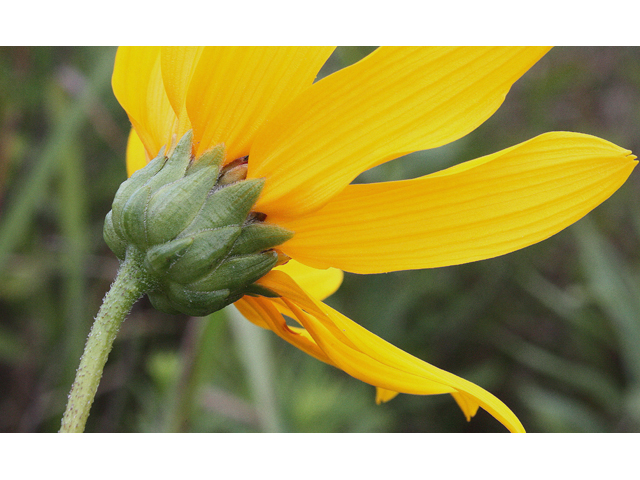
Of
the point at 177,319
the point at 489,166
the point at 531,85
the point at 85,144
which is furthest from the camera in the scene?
the point at 531,85

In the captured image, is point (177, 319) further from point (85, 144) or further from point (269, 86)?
point (269, 86)

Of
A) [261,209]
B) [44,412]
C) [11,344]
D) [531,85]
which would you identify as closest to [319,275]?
[261,209]

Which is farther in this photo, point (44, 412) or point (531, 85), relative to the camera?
point (531, 85)

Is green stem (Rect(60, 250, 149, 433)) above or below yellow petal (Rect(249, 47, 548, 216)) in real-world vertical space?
below

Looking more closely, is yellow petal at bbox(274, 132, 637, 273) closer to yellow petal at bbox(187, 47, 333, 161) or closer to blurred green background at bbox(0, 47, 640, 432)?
yellow petal at bbox(187, 47, 333, 161)

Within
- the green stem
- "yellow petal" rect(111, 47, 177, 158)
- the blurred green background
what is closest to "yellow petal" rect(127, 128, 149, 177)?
"yellow petal" rect(111, 47, 177, 158)

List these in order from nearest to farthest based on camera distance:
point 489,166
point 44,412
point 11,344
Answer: point 489,166, point 44,412, point 11,344

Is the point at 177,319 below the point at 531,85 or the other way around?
below
